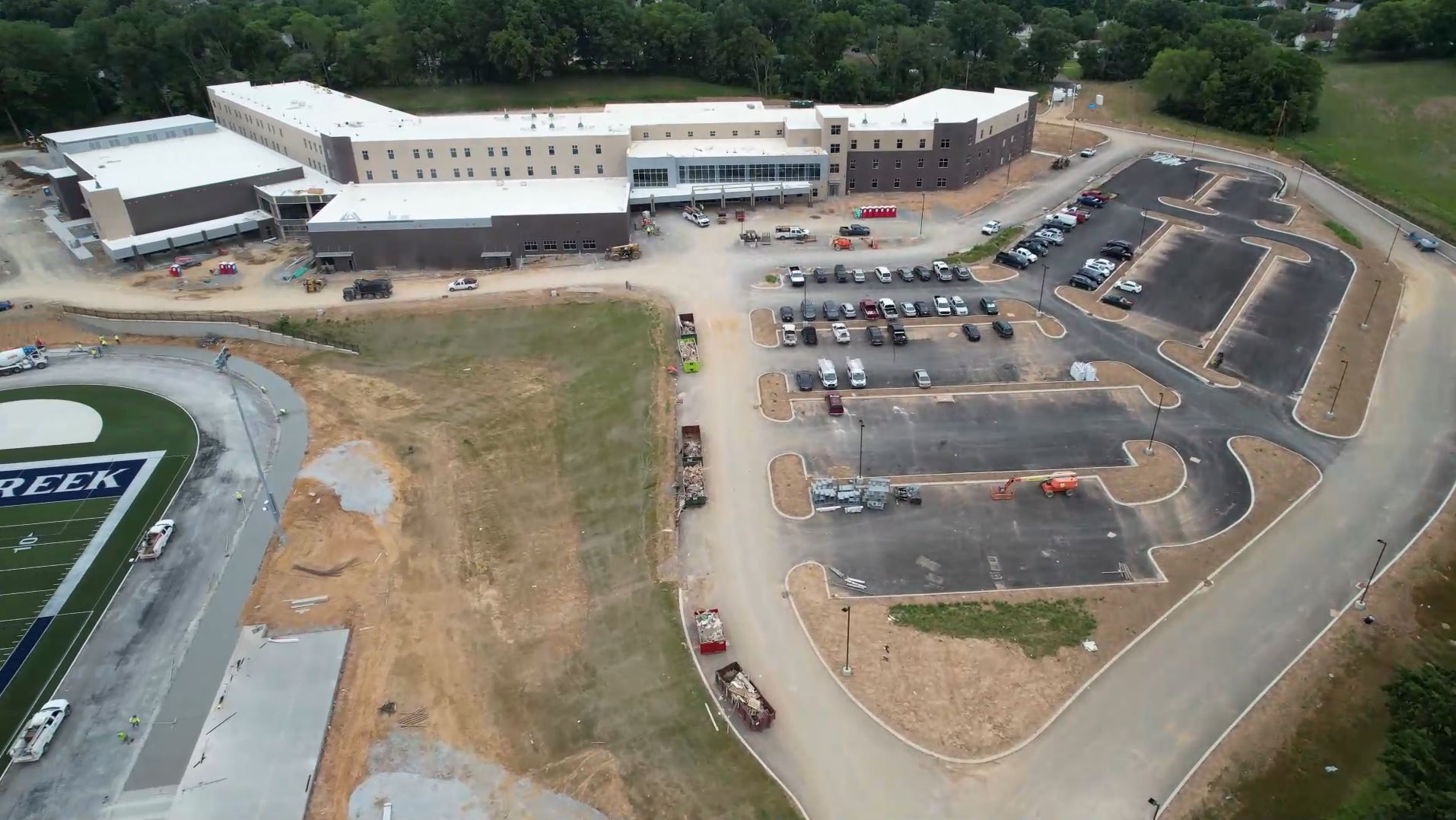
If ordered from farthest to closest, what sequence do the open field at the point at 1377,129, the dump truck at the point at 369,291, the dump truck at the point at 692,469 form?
the open field at the point at 1377,129
the dump truck at the point at 369,291
the dump truck at the point at 692,469

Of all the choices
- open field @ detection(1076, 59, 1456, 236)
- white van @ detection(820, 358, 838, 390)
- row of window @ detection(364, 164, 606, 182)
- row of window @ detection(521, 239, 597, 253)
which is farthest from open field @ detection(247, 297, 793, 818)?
open field @ detection(1076, 59, 1456, 236)

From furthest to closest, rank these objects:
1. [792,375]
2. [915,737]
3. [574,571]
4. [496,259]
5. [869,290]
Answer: [496,259] < [869,290] < [792,375] < [574,571] < [915,737]

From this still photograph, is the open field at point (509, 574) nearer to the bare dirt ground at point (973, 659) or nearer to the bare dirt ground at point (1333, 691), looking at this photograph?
the bare dirt ground at point (973, 659)

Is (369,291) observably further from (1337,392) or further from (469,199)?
(1337,392)

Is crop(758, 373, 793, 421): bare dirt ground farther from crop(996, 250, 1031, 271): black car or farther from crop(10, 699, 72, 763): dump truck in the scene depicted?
crop(10, 699, 72, 763): dump truck

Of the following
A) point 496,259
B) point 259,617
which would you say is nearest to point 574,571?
point 259,617

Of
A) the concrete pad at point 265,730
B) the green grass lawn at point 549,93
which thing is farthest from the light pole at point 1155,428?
the green grass lawn at point 549,93

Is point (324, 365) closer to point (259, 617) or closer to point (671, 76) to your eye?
point (259, 617)
